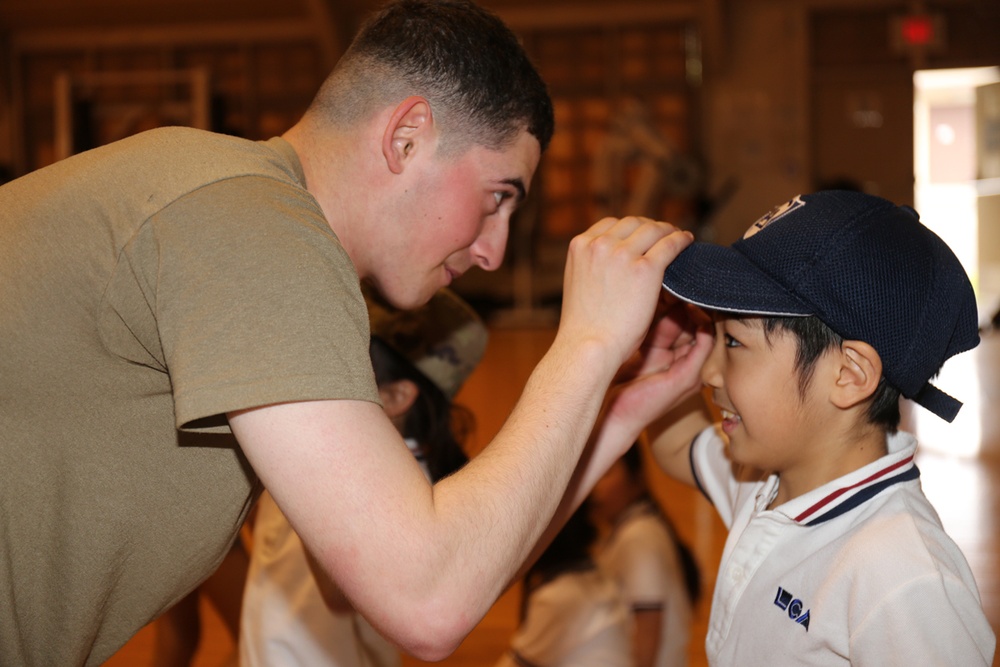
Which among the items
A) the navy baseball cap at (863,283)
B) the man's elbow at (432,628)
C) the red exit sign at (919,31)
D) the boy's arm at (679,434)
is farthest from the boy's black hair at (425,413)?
the red exit sign at (919,31)

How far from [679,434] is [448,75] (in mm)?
749

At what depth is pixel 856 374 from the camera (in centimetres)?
126

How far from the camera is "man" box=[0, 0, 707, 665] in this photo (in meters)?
0.91

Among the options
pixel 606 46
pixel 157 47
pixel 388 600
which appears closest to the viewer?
pixel 388 600

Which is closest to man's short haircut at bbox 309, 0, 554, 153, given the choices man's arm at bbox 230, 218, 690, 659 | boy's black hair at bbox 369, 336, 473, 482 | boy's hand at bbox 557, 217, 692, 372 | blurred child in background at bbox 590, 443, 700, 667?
boy's hand at bbox 557, 217, 692, 372

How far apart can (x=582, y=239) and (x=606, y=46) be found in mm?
10780

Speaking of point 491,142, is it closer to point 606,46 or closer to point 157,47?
point 606,46

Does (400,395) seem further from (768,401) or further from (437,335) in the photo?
(768,401)

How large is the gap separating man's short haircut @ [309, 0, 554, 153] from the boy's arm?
0.58 meters

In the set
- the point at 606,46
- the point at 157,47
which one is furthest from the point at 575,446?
the point at 157,47

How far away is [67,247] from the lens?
100 centimetres

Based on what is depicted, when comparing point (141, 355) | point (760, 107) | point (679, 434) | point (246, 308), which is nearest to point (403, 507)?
point (246, 308)

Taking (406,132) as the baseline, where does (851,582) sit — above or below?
below

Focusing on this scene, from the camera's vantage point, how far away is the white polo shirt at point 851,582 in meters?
1.07
